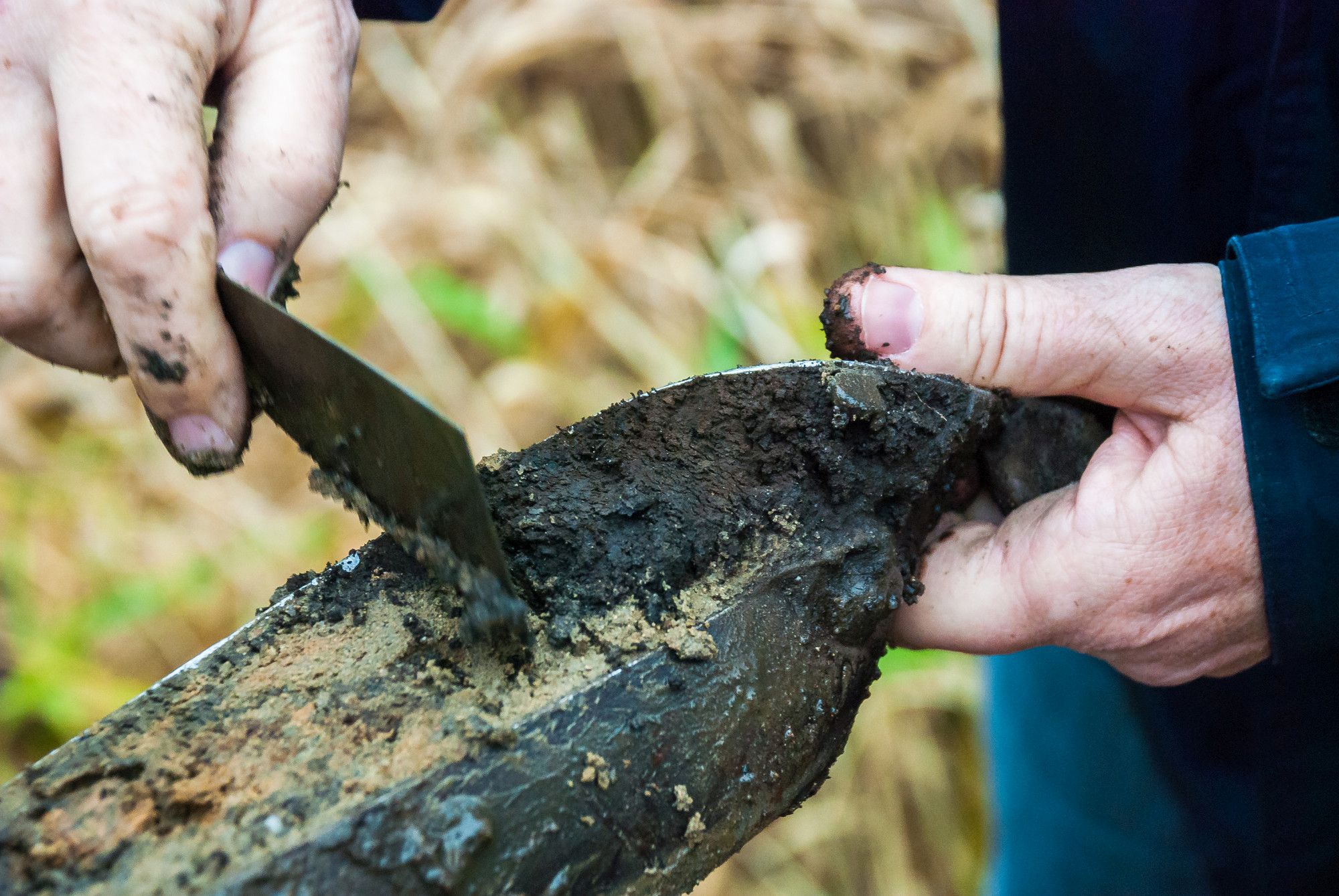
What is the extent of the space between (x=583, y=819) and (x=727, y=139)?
3504 millimetres

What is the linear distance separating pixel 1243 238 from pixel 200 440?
152cm

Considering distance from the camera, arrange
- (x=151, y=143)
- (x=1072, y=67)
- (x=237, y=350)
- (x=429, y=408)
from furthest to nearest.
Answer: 1. (x=1072, y=67)
2. (x=237, y=350)
3. (x=151, y=143)
4. (x=429, y=408)

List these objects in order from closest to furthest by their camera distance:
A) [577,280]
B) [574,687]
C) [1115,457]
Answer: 1. [574,687]
2. [1115,457]
3. [577,280]

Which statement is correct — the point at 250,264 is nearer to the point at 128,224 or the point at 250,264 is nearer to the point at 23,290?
the point at 128,224

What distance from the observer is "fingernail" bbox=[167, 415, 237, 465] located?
1.34 meters

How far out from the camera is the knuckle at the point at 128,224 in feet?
3.80

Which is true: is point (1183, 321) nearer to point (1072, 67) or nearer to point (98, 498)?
point (1072, 67)

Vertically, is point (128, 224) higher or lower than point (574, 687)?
higher

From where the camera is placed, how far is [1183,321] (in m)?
1.28

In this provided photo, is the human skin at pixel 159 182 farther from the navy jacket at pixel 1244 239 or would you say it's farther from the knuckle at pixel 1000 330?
the navy jacket at pixel 1244 239

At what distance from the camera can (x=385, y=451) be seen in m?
1.11

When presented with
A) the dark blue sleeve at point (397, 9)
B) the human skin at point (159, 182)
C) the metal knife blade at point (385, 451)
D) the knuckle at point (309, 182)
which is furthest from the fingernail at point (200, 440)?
the dark blue sleeve at point (397, 9)

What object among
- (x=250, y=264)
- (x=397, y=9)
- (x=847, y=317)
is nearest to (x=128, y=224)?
(x=250, y=264)

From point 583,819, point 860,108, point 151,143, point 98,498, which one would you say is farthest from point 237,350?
point 860,108
